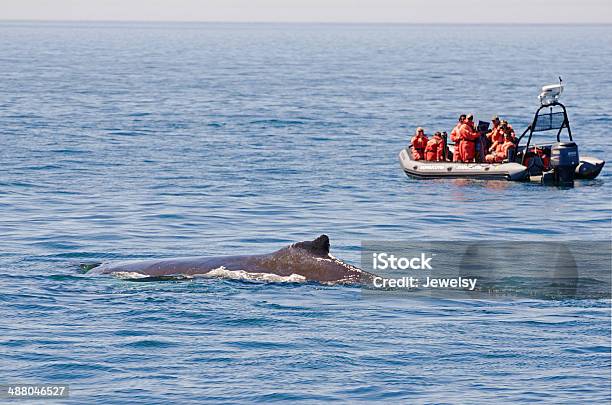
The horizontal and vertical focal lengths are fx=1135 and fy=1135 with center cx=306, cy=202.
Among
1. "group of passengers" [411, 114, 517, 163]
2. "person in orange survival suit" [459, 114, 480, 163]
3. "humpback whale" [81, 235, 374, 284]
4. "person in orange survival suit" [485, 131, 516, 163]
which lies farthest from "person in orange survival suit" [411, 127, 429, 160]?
"humpback whale" [81, 235, 374, 284]

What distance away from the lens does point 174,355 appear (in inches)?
594

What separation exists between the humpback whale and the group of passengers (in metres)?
15.0

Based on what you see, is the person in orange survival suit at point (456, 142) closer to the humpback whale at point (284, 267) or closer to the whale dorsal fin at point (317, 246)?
the humpback whale at point (284, 267)

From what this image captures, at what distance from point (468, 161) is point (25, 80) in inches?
1925

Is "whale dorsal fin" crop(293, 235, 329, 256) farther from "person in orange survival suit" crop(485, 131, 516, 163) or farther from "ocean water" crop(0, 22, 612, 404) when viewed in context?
"person in orange survival suit" crop(485, 131, 516, 163)

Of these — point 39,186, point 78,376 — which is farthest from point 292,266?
point 39,186

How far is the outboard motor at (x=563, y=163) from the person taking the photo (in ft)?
106

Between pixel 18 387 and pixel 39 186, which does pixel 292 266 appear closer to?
pixel 18 387

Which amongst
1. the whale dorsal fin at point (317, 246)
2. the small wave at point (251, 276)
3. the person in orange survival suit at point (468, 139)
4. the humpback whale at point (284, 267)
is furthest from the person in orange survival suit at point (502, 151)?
the small wave at point (251, 276)

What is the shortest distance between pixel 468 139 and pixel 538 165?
2.17 m

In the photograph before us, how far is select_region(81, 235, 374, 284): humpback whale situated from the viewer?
18.4 meters

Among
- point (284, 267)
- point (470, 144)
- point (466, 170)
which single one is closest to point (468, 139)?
point (470, 144)

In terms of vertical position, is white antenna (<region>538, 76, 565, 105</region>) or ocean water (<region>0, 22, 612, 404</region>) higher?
white antenna (<region>538, 76, 565, 105</region>)

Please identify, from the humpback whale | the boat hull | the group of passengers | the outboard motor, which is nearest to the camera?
the humpback whale
